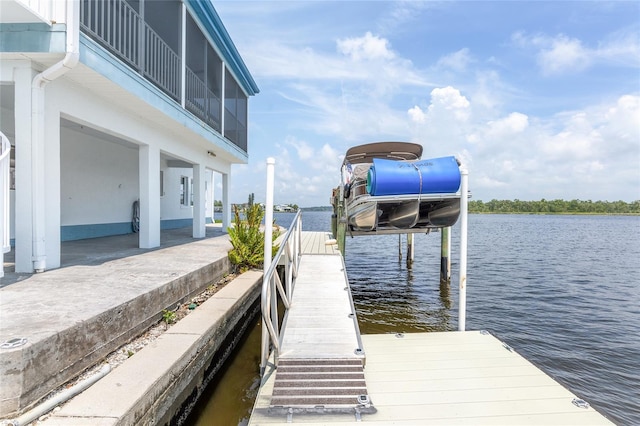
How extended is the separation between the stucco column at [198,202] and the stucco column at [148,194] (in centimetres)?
267

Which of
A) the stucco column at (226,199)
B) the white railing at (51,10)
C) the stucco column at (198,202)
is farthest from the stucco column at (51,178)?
the stucco column at (226,199)

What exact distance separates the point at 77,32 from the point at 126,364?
4.31 metres

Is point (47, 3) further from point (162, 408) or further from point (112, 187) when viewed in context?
point (112, 187)

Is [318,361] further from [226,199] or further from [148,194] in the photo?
[226,199]

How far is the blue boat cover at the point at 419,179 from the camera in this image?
20.3 ft

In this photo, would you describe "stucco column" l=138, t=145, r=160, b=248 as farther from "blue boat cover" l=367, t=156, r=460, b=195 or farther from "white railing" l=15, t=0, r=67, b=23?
"blue boat cover" l=367, t=156, r=460, b=195

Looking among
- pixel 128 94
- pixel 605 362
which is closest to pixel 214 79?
pixel 128 94

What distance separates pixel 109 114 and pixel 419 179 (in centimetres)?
586

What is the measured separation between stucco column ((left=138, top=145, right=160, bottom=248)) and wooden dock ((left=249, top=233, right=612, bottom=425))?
497cm

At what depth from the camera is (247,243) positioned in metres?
7.87

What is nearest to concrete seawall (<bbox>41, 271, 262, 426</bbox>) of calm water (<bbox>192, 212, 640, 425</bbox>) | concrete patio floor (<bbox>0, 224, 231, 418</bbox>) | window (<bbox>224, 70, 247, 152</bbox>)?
concrete patio floor (<bbox>0, 224, 231, 418</bbox>)

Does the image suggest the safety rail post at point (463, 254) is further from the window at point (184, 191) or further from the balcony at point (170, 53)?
the window at point (184, 191)

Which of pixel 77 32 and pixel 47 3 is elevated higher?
pixel 47 3

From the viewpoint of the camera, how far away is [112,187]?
1023 cm
